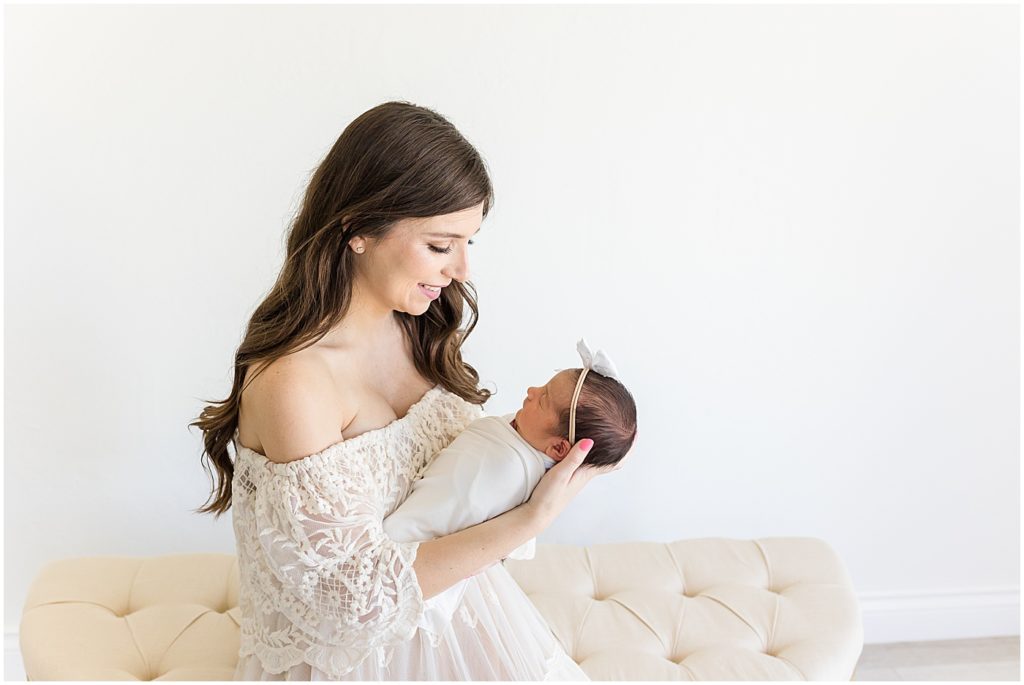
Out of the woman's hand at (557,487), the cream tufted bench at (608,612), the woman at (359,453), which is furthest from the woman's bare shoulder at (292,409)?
the cream tufted bench at (608,612)

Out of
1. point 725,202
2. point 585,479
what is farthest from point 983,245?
point 585,479

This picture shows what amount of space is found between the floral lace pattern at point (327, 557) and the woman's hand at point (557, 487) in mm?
198

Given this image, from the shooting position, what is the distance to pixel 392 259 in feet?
5.02

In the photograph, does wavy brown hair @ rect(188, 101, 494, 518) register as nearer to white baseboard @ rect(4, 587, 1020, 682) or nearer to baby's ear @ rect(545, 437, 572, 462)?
baby's ear @ rect(545, 437, 572, 462)

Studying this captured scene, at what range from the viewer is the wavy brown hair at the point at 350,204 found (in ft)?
4.82

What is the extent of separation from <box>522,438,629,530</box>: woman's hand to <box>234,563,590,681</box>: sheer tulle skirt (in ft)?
0.71

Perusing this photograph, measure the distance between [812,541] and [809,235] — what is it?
0.79m

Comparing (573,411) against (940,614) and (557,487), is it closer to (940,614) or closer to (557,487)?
(557,487)

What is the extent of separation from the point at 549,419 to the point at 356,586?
16.4 inches

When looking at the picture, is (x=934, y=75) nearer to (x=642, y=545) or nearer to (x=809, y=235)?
(x=809, y=235)

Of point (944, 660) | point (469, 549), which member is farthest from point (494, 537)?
point (944, 660)

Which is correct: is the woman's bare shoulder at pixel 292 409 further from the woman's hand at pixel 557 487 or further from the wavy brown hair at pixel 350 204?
the woman's hand at pixel 557 487

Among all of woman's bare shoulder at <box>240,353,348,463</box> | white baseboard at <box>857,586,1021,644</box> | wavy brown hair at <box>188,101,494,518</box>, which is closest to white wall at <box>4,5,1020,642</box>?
white baseboard at <box>857,586,1021,644</box>

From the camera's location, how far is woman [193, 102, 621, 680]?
Answer: 142 cm
